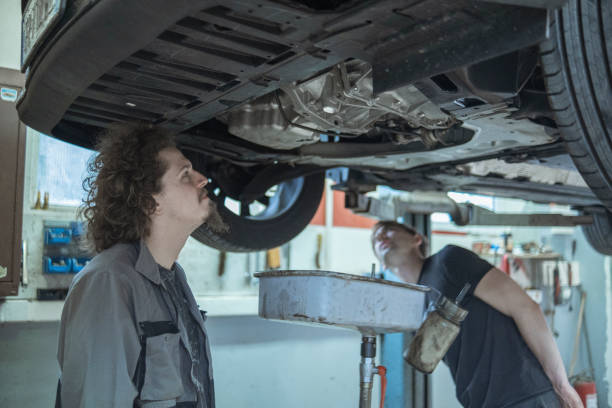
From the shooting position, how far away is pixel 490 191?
286 centimetres

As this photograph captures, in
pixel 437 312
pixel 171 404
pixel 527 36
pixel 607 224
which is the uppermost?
pixel 527 36

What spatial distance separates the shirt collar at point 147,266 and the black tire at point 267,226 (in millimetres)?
679

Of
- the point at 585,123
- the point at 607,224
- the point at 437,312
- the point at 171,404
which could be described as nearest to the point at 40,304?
the point at 171,404

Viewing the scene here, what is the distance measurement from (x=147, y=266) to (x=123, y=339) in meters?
0.23

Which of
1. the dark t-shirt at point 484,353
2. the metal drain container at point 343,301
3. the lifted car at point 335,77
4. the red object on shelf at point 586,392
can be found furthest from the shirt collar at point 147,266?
the red object on shelf at point 586,392

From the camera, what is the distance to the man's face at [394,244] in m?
2.67

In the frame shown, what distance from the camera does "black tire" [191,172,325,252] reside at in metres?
2.25

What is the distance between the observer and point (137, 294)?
1.38 m

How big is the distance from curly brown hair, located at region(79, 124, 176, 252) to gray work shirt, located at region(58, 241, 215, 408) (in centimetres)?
9

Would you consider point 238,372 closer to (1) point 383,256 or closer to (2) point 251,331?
(2) point 251,331

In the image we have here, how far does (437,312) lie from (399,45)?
3.00 feet

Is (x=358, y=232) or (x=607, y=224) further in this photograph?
(x=358, y=232)

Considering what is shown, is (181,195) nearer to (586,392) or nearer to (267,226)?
(267,226)

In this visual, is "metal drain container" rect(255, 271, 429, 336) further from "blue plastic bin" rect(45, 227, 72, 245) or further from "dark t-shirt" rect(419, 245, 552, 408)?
"blue plastic bin" rect(45, 227, 72, 245)
